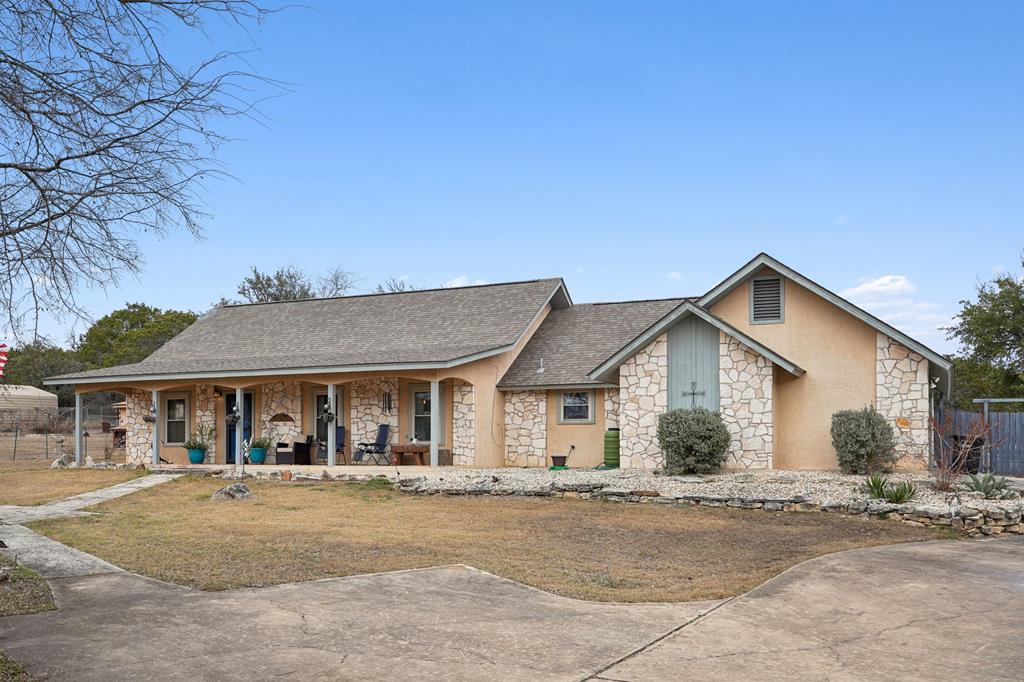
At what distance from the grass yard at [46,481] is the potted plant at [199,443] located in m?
2.01

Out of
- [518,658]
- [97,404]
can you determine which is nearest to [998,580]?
[518,658]

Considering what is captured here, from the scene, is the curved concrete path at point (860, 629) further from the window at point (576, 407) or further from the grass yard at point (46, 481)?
the grass yard at point (46, 481)

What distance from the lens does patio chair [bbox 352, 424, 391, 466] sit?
23344 millimetres

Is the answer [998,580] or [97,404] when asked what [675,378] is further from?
[97,404]

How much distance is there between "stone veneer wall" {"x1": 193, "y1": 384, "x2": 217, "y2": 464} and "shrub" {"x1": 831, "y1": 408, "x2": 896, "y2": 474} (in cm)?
1755

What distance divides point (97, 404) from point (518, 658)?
2404 inches

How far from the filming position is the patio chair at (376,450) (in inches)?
919

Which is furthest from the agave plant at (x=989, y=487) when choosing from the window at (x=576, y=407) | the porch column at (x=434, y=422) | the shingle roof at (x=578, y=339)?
the porch column at (x=434, y=422)

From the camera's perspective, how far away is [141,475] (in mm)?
Result: 22109

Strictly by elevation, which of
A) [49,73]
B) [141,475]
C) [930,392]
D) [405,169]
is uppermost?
[405,169]

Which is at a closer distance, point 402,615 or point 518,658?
point 518,658

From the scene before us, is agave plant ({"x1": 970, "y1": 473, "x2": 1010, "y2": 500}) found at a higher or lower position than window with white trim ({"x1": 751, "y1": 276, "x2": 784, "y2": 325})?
lower

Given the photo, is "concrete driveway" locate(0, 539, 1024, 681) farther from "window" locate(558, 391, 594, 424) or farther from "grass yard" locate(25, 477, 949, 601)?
"window" locate(558, 391, 594, 424)

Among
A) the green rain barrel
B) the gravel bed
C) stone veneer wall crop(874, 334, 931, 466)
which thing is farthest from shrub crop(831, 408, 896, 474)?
the green rain barrel
